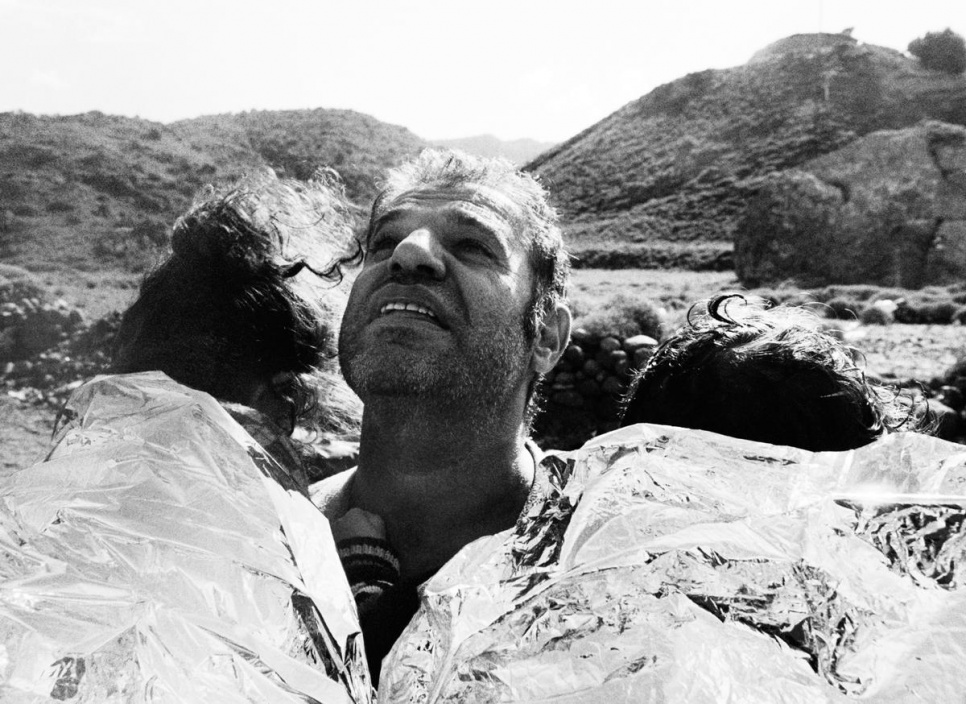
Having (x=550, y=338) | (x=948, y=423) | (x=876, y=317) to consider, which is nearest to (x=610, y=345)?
(x=948, y=423)

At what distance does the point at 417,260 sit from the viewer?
2.23 meters

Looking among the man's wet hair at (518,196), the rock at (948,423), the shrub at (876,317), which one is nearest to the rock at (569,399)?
the rock at (948,423)

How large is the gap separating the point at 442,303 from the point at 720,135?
5417cm

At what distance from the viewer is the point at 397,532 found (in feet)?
7.76

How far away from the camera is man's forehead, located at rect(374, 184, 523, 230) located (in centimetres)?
245

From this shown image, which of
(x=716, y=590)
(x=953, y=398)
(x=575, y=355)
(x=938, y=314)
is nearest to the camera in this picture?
(x=716, y=590)

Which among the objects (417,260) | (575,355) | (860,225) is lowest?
(860,225)

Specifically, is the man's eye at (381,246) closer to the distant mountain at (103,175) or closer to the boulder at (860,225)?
the distant mountain at (103,175)

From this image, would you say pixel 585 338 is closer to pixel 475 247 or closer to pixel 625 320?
pixel 625 320

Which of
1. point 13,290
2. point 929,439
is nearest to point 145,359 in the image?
point 929,439

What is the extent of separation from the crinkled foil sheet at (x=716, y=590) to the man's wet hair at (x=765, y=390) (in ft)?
1.64

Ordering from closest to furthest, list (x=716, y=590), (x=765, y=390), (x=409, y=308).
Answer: (x=716, y=590), (x=765, y=390), (x=409, y=308)

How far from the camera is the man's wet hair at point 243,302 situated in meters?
2.26

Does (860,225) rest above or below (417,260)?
below
